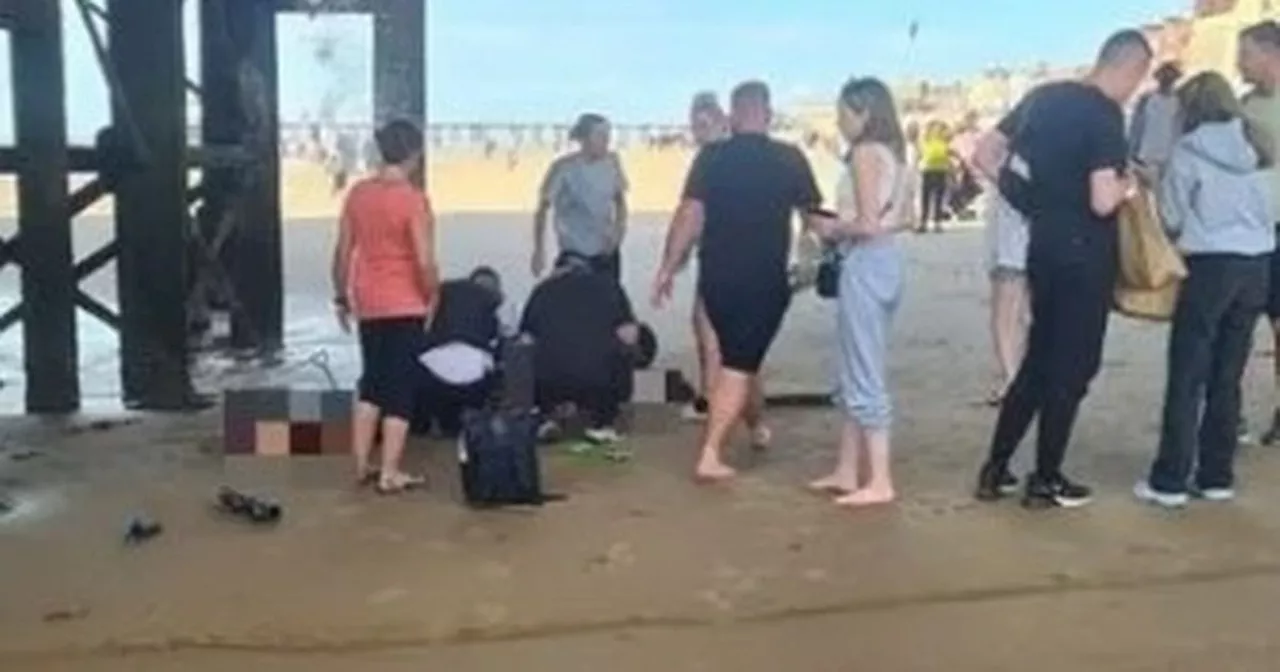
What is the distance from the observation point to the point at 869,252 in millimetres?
7523

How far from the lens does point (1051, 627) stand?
5883mm

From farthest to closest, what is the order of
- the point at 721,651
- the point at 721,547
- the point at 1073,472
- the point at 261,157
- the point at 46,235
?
the point at 261,157 → the point at 46,235 → the point at 1073,472 → the point at 721,547 → the point at 721,651

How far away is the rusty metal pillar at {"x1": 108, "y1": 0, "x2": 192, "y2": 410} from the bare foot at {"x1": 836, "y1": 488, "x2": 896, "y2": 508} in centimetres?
460

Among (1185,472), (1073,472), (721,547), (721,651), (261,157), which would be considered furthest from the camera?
(261,157)

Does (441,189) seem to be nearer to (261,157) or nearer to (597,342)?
(261,157)

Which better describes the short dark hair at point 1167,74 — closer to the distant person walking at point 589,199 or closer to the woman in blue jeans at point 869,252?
the distant person walking at point 589,199

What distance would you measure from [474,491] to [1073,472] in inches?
99.2

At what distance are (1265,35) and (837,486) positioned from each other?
8.04ft

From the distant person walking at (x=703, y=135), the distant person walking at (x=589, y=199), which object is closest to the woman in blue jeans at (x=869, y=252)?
the distant person walking at (x=703, y=135)

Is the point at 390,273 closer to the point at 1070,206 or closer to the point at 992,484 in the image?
the point at 992,484

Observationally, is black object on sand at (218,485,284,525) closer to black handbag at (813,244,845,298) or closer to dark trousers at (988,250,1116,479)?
black handbag at (813,244,845,298)

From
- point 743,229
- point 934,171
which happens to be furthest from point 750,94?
point 934,171

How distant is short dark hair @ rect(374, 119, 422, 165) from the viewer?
764 cm

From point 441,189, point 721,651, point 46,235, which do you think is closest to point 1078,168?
point 721,651
